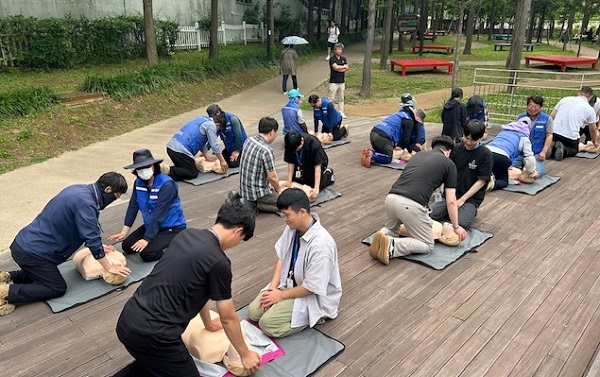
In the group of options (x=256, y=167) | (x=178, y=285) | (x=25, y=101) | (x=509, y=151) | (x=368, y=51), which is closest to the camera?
(x=178, y=285)

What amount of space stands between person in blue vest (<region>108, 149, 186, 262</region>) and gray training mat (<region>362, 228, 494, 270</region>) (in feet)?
6.76

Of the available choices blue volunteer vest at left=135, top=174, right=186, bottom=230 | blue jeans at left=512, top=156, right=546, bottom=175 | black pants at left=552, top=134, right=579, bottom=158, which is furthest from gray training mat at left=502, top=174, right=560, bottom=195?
blue volunteer vest at left=135, top=174, right=186, bottom=230

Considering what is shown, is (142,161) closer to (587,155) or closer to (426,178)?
(426,178)

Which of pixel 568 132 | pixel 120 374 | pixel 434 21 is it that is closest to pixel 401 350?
pixel 120 374

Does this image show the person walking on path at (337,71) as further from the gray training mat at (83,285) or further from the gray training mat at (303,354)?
the gray training mat at (303,354)

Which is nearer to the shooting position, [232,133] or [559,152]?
[232,133]

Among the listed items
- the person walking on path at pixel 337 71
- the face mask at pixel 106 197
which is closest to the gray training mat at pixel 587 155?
the person walking on path at pixel 337 71

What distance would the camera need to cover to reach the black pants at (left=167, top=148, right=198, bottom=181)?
688cm

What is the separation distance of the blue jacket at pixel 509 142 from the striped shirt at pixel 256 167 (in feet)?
10.1

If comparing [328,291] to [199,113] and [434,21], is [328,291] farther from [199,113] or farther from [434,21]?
[434,21]

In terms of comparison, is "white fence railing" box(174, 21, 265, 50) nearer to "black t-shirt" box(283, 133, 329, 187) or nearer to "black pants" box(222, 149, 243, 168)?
"black pants" box(222, 149, 243, 168)

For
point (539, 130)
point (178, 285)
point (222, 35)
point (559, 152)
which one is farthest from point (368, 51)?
point (178, 285)

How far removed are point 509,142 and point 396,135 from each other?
6.41 feet

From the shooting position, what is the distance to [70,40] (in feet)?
42.4
